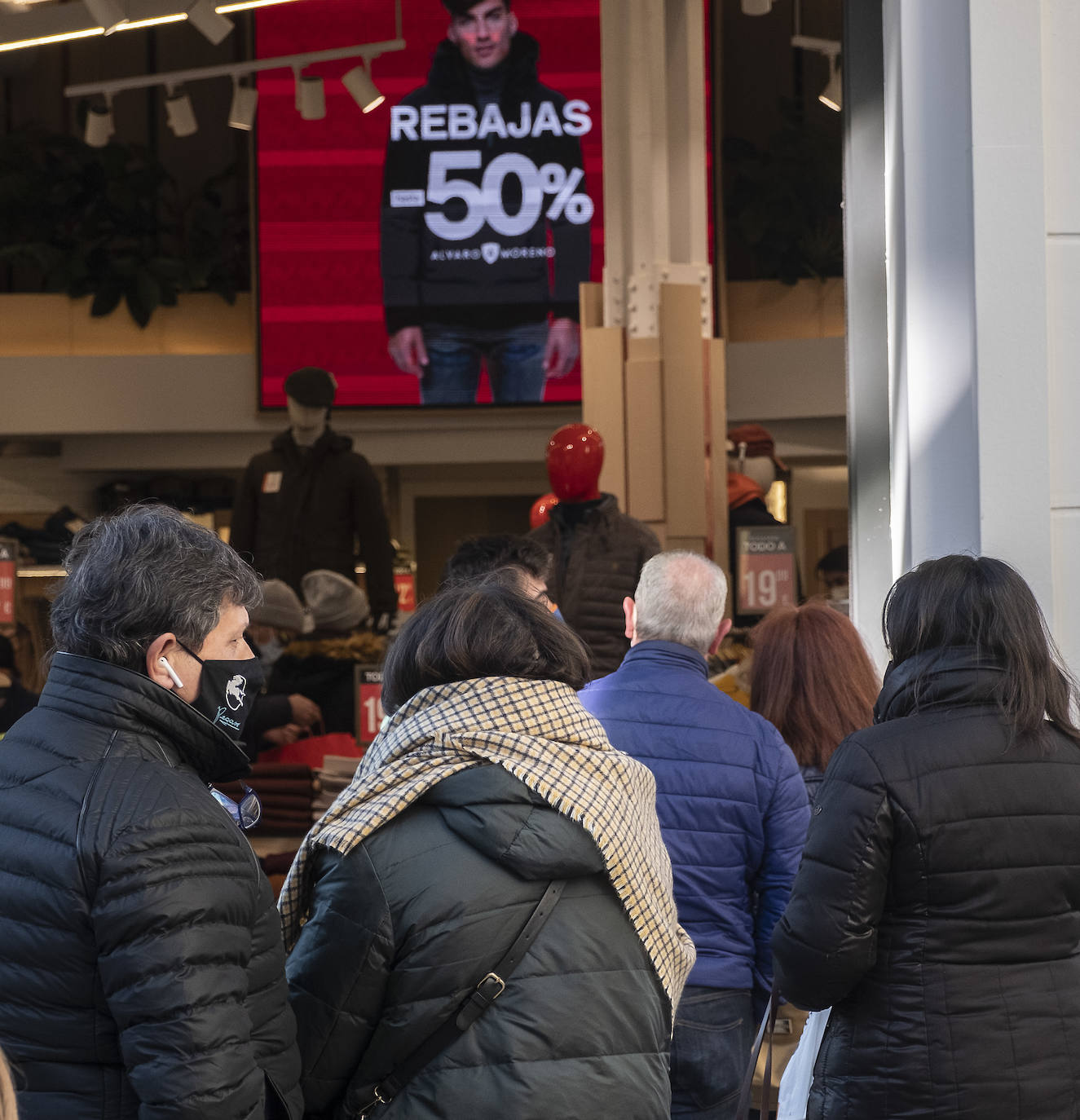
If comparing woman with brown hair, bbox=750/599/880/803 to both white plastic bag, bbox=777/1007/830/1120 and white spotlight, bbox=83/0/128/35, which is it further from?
white spotlight, bbox=83/0/128/35

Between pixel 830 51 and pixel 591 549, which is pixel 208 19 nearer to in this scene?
pixel 591 549

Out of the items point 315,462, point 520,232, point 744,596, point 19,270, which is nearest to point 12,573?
point 315,462

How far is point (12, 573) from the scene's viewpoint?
6039mm

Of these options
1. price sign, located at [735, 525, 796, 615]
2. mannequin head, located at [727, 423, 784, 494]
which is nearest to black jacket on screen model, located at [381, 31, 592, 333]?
mannequin head, located at [727, 423, 784, 494]

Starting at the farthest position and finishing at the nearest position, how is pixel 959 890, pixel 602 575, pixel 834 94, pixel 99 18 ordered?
pixel 834 94 → pixel 99 18 → pixel 602 575 → pixel 959 890

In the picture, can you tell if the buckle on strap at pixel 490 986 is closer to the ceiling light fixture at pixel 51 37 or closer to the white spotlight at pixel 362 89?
the ceiling light fixture at pixel 51 37

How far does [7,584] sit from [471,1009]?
15.9ft

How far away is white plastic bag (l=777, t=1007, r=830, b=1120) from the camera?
7.84 feet

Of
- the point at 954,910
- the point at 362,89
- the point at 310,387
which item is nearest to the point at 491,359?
the point at 362,89

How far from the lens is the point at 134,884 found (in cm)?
154

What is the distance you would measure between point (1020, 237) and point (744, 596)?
3.27m

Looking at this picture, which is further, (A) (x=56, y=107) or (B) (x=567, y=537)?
(A) (x=56, y=107)

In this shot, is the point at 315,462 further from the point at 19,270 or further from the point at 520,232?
the point at 19,270

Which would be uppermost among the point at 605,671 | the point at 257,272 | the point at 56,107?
the point at 56,107
